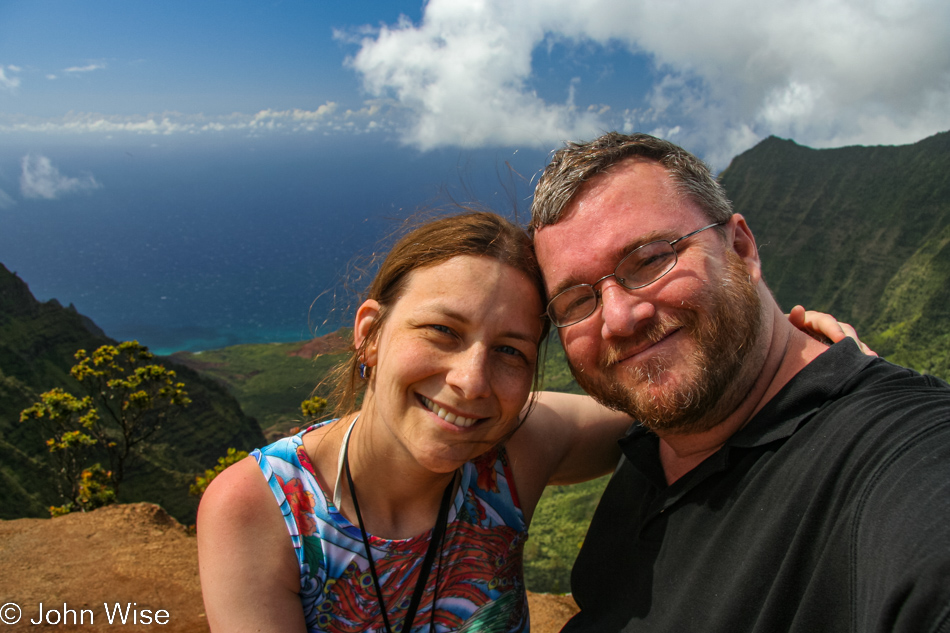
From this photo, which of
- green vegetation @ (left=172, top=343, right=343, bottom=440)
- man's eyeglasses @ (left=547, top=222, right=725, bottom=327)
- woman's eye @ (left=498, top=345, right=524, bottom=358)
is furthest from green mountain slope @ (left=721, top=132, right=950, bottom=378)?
green vegetation @ (left=172, top=343, right=343, bottom=440)

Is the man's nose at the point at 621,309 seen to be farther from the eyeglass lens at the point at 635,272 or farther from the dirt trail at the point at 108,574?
the dirt trail at the point at 108,574

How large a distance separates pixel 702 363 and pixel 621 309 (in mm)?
436

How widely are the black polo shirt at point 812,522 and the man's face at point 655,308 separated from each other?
0.28 m

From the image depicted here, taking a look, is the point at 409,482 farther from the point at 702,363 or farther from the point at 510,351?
the point at 702,363

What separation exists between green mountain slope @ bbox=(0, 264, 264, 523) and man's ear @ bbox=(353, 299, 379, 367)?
25.3m

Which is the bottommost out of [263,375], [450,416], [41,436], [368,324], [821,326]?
[263,375]

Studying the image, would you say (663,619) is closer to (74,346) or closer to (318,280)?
(74,346)

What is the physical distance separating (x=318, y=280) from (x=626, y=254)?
197576 millimetres

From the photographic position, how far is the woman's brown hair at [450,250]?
273cm

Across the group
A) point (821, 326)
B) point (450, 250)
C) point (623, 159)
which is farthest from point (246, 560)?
point (821, 326)

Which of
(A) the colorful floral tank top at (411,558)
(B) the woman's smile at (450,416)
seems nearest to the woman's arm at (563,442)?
(A) the colorful floral tank top at (411,558)

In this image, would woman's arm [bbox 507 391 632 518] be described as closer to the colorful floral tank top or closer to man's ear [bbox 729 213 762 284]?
the colorful floral tank top

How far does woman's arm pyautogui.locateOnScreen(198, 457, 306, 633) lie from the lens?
233 cm

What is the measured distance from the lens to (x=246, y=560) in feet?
7.79
